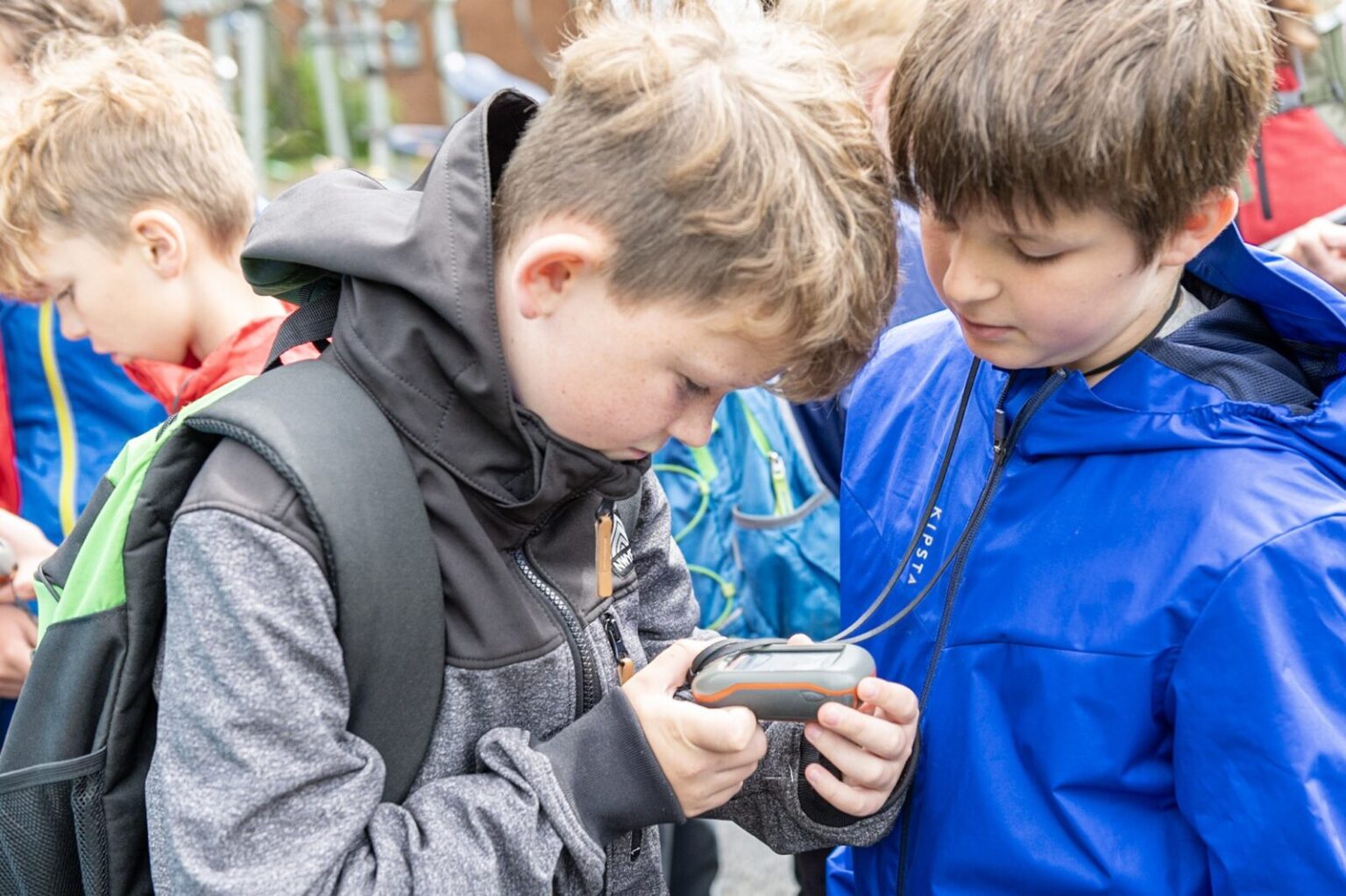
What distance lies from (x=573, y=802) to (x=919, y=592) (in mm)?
567

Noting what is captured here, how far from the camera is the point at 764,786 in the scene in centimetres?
178

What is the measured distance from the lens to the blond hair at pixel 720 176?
1360 mm

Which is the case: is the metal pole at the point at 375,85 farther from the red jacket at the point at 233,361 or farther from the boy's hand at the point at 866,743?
the boy's hand at the point at 866,743

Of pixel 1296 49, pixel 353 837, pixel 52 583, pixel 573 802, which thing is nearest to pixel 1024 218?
pixel 573 802

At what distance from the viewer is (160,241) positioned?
91.5 inches

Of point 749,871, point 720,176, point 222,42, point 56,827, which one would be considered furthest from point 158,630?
point 222,42

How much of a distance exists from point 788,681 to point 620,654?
0.26m

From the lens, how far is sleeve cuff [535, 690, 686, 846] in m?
1.41

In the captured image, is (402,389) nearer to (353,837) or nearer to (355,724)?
(355,724)

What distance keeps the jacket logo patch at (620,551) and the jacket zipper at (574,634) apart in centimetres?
15

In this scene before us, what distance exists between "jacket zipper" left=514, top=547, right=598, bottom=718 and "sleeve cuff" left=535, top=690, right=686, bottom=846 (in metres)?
0.10

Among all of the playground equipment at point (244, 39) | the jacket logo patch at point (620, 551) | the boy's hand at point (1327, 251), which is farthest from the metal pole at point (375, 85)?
the jacket logo patch at point (620, 551)

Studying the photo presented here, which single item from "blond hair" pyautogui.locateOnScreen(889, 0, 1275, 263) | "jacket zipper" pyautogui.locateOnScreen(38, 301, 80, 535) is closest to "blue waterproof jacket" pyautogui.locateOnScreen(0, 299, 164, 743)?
"jacket zipper" pyautogui.locateOnScreen(38, 301, 80, 535)

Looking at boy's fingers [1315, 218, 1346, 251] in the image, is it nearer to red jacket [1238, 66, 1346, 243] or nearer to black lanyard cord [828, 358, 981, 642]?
red jacket [1238, 66, 1346, 243]
